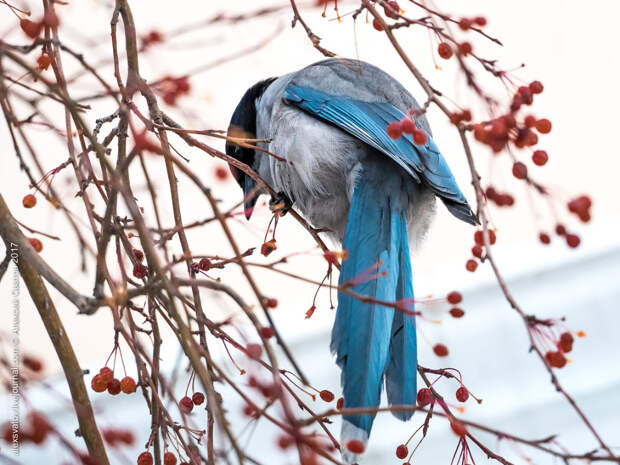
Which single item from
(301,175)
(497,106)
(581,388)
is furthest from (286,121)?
(581,388)

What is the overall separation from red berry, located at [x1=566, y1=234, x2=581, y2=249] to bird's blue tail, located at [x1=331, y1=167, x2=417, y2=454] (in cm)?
23

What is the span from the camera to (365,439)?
1.13 metres

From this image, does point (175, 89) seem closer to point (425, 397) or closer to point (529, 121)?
point (529, 121)

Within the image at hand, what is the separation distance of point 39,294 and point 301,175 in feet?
3.10

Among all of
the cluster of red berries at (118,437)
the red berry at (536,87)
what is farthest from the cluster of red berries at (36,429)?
the red berry at (536,87)

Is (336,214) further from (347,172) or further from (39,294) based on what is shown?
(39,294)

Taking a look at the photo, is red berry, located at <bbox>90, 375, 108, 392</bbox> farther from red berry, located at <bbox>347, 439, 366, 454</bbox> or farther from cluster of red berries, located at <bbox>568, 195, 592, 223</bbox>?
cluster of red berries, located at <bbox>568, 195, 592, 223</bbox>

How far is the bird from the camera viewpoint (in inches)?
53.1

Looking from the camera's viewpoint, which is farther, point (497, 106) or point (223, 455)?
point (497, 106)

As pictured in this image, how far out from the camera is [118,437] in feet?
2.90

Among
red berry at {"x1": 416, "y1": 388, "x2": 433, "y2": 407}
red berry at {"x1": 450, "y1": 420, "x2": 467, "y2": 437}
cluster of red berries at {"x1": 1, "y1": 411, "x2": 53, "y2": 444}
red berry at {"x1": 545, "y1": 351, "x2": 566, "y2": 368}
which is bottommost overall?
cluster of red berries at {"x1": 1, "y1": 411, "x2": 53, "y2": 444}

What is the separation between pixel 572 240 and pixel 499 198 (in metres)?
0.11

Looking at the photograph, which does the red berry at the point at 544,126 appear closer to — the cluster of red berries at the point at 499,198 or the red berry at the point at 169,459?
the cluster of red berries at the point at 499,198

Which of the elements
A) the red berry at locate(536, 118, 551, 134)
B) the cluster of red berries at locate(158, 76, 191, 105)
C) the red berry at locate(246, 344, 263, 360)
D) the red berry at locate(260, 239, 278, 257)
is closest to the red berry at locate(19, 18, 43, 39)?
the cluster of red berries at locate(158, 76, 191, 105)
